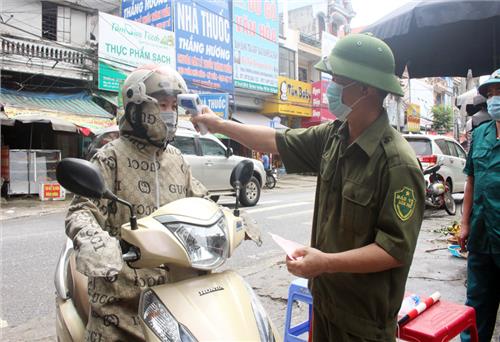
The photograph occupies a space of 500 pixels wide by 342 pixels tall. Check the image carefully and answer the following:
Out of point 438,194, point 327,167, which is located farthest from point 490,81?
point 438,194

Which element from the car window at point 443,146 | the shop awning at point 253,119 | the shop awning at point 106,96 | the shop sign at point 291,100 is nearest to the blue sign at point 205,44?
the shop awning at point 253,119

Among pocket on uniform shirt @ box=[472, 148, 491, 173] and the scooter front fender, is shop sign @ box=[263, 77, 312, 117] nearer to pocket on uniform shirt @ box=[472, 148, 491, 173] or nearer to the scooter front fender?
pocket on uniform shirt @ box=[472, 148, 491, 173]

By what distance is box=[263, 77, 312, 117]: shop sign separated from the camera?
21891 mm

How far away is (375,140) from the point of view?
1.63m

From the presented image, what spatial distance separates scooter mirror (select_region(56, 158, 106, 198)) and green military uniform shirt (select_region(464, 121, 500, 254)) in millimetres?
2265

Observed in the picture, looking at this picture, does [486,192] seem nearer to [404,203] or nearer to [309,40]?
[404,203]

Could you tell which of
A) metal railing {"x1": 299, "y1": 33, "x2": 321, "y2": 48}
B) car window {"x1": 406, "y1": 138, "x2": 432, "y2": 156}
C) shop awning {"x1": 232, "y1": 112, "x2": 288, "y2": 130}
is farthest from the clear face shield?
metal railing {"x1": 299, "y1": 33, "x2": 321, "y2": 48}

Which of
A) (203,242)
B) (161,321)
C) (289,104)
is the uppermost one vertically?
(289,104)

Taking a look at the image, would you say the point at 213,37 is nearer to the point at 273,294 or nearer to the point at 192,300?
the point at 273,294

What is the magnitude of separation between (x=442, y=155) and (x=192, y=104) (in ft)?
30.0

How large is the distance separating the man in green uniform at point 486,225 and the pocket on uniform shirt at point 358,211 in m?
1.36

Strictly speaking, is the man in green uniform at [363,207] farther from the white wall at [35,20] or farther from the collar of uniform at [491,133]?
the white wall at [35,20]

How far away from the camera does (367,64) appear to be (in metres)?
1.61

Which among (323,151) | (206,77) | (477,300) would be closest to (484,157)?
(477,300)
